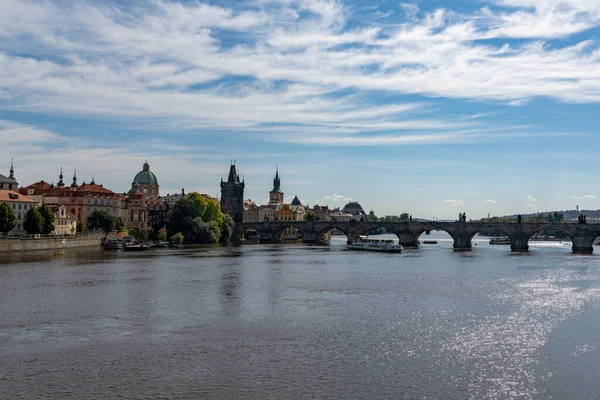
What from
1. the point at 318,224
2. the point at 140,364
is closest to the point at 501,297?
the point at 140,364

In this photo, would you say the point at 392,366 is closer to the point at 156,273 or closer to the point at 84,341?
the point at 84,341

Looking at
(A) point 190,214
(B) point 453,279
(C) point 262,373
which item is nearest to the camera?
(C) point 262,373

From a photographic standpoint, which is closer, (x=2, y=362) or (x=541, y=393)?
(x=541, y=393)

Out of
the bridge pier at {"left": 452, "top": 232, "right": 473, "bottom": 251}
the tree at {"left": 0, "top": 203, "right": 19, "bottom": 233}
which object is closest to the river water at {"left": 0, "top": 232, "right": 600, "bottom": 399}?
the tree at {"left": 0, "top": 203, "right": 19, "bottom": 233}

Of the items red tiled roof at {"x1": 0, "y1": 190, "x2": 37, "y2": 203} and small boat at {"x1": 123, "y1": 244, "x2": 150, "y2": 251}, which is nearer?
small boat at {"x1": 123, "y1": 244, "x2": 150, "y2": 251}

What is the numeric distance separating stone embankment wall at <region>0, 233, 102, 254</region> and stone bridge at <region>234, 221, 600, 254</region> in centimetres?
4956

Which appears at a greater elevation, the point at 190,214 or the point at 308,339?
the point at 190,214

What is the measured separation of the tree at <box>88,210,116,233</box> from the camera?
12988cm

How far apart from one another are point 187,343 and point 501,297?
28.2 meters

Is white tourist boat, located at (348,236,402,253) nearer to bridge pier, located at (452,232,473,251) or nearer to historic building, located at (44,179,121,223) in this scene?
bridge pier, located at (452,232,473,251)

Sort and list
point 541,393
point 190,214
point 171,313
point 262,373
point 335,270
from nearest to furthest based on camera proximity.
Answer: point 541,393 → point 262,373 → point 171,313 → point 335,270 → point 190,214

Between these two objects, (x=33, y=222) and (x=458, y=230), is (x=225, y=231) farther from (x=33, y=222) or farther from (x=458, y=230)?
(x=458, y=230)

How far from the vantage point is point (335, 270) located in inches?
2933

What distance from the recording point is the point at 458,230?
131m
